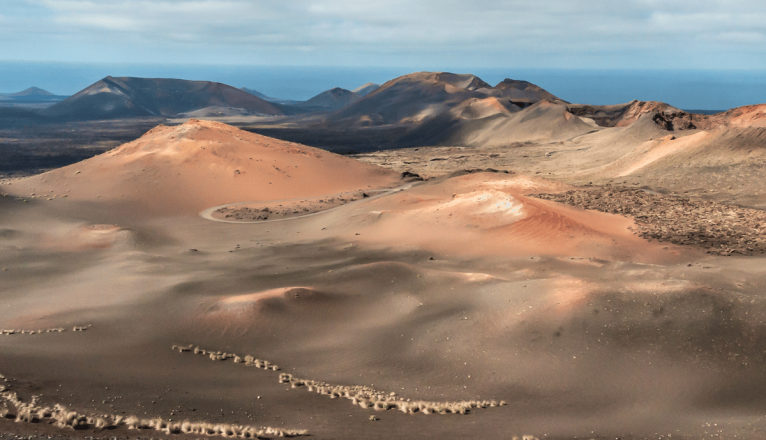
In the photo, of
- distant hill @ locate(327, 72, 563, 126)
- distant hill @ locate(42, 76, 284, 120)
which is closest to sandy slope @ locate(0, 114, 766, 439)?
distant hill @ locate(327, 72, 563, 126)

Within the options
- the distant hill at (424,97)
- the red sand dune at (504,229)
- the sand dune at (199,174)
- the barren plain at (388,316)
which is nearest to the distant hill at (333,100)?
the distant hill at (424,97)

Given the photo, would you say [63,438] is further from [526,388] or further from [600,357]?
[600,357]

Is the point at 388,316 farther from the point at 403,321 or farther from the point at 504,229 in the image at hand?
the point at 504,229

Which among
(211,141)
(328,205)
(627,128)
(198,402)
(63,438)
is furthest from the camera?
(627,128)

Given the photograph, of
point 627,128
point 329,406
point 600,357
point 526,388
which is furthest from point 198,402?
point 627,128

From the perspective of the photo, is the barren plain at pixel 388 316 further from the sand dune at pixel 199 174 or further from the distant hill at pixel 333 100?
the distant hill at pixel 333 100
